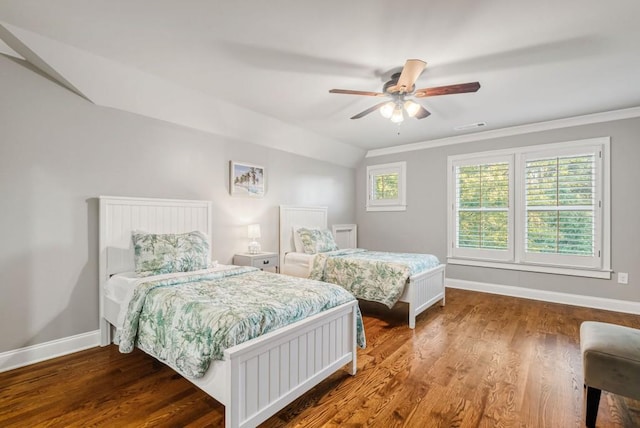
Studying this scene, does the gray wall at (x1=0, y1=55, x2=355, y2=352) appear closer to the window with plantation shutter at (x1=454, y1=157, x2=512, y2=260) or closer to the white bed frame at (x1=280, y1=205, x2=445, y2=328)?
the white bed frame at (x1=280, y1=205, x2=445, y2=328)

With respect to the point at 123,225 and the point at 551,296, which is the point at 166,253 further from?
the point at 551,296

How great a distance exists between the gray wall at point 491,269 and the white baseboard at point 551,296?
0.06 m

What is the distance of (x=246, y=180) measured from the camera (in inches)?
164

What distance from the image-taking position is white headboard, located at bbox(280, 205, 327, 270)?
15.3 ft

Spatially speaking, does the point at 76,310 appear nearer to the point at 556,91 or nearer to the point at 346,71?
the point at 346,71

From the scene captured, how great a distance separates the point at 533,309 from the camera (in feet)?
12.8

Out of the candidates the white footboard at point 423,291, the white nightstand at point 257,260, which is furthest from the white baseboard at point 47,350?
the white footboard at point 423,291

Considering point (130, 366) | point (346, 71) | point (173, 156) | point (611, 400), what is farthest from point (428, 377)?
point (173, 156)

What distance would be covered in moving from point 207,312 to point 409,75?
7.22 ft

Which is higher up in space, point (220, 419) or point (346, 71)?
point (346, 71)

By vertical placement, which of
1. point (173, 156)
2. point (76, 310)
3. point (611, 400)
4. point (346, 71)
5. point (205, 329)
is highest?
point (346, 71)

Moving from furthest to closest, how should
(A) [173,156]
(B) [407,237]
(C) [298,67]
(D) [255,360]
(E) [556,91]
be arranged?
1. (B) [407,237]
2. (A) [173,156]
3. (E) [556,91]
4. (C) [298,67]
5. (D) [255,360]

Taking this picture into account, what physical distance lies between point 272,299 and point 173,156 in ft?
7.62

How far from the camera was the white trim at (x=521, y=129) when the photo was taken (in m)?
3.81
